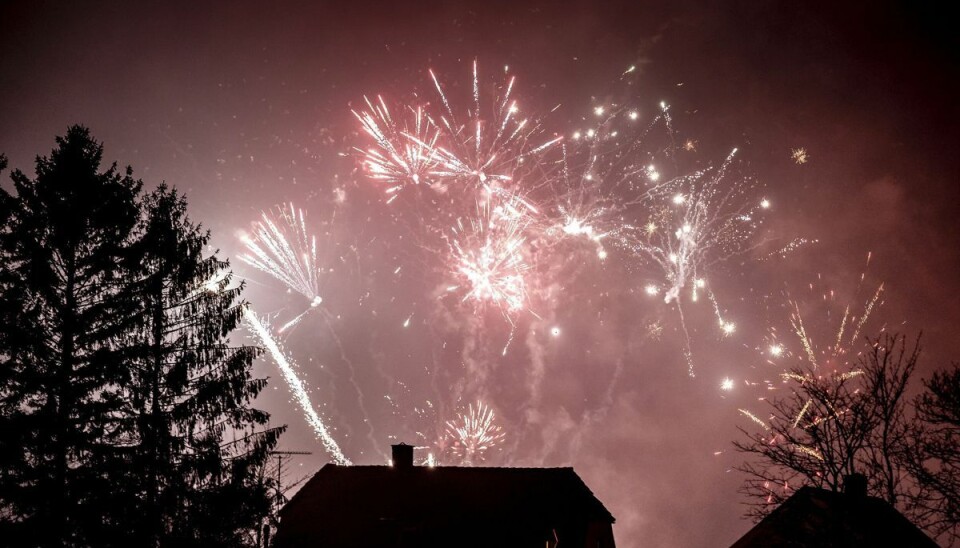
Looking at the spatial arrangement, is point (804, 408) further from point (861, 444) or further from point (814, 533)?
point (814, 533)

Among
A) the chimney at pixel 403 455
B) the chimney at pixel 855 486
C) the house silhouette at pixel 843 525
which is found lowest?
the house silhouette at pixel 843 525

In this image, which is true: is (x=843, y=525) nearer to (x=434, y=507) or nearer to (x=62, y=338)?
(x=434, y=507)

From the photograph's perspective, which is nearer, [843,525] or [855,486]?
[843,525]

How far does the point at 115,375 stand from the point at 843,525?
19438 mm

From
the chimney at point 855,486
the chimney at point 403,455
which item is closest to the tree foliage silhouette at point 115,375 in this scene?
the chimney at point 403,455

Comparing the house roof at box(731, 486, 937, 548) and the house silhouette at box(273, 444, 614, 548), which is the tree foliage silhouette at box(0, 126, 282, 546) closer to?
the house silhouette at box(273, 444, 614, 548)

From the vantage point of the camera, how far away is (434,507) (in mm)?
19250

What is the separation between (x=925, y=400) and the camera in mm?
15766

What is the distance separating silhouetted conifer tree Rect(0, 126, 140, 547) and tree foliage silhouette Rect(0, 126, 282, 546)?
23 mm

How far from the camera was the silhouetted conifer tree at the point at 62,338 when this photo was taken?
8922 mm

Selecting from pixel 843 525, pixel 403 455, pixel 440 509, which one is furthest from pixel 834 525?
pixel 403 455

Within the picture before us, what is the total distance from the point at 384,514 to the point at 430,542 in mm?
2011

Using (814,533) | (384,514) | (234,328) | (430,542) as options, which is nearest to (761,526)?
(814,533)

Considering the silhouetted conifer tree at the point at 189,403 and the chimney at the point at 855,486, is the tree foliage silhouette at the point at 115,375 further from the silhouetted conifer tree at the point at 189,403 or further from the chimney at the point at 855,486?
the chimney at the point at 855,486
